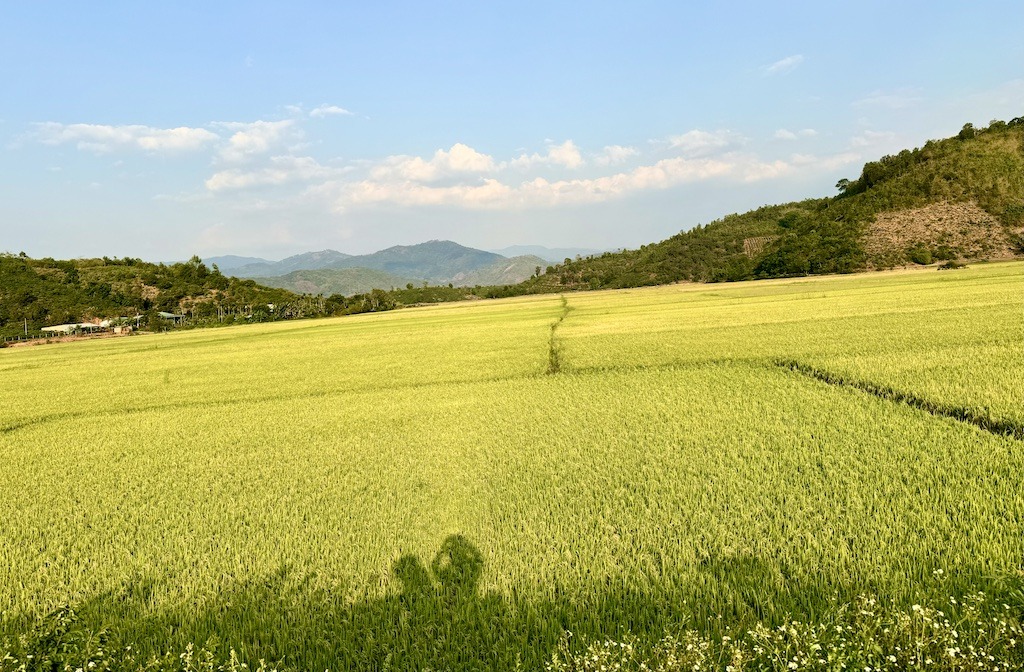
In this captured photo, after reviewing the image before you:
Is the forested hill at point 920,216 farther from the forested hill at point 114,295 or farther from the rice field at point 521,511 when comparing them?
the forested hill at point 114,295

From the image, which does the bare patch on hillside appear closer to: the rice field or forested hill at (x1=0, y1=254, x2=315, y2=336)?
the rice field

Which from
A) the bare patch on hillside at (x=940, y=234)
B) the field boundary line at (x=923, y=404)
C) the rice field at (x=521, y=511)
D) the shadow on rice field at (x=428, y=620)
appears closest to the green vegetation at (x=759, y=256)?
the bare patch on hillside at (x=940, y=234)

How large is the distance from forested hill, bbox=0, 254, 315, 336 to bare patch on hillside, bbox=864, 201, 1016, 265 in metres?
123

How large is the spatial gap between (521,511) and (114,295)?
157 m

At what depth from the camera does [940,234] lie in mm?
82062

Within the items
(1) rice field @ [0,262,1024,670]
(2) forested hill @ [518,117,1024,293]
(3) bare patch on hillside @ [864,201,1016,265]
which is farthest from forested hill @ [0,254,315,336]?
(3) bare patch on hillside @ [864,201,1016,265]

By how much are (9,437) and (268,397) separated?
5362 mm

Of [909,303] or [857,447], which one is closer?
[857,447]

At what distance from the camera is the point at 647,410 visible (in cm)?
902

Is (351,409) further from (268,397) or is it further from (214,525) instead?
(214,525)

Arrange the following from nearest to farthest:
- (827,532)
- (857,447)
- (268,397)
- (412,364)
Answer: (827,532) → (857,447) → (268,397) → (412,364)

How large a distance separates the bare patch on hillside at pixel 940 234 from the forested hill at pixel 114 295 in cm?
12330

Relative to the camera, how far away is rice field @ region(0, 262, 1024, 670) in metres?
3.46

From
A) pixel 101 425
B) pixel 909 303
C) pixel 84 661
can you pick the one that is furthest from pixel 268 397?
pixel 909 303
